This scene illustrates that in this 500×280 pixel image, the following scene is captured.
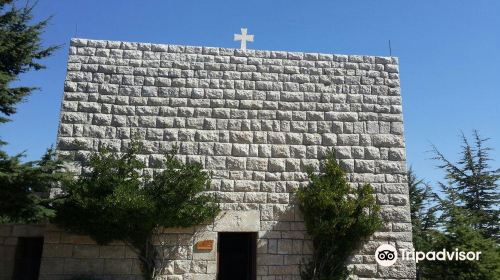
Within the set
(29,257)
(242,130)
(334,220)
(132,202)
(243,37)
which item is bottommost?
(29,257)

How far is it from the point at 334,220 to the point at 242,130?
2.55m

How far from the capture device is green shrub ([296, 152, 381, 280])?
7594 millimetres

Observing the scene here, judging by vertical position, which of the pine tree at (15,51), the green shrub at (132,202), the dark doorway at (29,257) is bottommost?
the dark doorway at (29,257)

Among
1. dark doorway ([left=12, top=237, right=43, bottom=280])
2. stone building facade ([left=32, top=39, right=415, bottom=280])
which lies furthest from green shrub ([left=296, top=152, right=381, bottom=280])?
dark doorway ([left=12, top=237, right=43, bottom=280])

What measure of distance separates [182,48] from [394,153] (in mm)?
5005

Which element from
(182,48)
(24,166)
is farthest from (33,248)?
(182,48)

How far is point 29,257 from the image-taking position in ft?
27.4

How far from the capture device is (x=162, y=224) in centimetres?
738

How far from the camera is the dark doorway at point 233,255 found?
8891mm

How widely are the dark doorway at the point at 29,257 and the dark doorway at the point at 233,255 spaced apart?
12.0ft

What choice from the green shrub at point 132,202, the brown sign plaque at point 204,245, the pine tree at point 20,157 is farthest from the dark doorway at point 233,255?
the pine tree at point 20,157

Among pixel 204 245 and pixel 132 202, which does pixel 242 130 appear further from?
pixel 132 202

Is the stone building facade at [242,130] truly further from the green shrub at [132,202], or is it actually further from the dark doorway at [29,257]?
the dark doorway at [29,257]

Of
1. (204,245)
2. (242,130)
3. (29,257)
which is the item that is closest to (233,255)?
(204,245)
